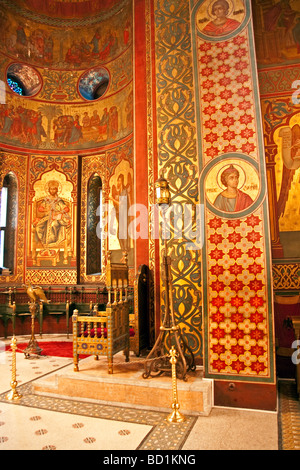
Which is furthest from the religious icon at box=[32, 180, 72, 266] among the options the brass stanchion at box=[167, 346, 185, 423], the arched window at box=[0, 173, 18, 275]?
the brass stanchion at box=[167, 346, 185, 423]

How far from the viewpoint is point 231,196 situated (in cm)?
466

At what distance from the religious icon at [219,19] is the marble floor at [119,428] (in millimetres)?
5076

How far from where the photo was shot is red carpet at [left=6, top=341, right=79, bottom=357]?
295 inches

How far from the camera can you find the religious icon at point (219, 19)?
16.1ft

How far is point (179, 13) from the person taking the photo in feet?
18.5

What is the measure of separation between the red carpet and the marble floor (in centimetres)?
271

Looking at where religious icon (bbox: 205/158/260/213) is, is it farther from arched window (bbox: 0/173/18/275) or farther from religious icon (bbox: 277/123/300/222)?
arched window (bbox: 0/173/18/275)

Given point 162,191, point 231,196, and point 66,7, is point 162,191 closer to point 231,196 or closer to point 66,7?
point 231,196

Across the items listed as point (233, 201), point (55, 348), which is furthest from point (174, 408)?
point (55, 348)

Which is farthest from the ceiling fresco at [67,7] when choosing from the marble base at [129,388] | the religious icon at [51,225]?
the marble base at [129,388]
